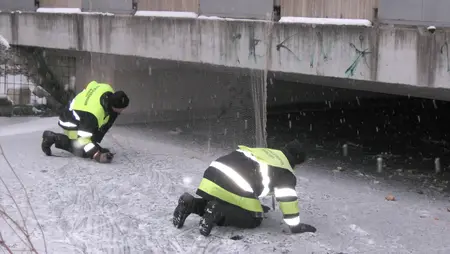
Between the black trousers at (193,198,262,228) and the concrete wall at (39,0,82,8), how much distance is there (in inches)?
260

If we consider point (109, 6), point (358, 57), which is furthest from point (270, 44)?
point (109, 6)

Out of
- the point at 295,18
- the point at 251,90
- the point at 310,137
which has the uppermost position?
the point at 295,18

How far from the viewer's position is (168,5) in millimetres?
9000

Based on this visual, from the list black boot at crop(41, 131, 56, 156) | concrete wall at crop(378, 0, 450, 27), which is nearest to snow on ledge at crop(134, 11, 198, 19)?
black boot at crop(41, 131, 56, 156)

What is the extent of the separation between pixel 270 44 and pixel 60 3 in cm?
534

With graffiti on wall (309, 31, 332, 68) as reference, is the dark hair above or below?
below

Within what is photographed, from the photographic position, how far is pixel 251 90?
10430mm

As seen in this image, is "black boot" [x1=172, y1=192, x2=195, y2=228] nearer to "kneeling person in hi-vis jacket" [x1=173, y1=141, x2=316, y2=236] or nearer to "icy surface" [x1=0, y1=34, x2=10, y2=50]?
"kneeling person in hi-vis jacket" [x1=173, y1=141, x2=316, y2=236]

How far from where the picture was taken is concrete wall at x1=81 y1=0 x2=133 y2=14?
9.63 metres

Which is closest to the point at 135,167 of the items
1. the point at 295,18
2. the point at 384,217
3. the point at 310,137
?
the point at 295,18

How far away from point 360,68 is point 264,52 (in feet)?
4.86

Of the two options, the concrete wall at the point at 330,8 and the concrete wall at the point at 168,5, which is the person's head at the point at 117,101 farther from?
the concrete wall at the point at 330,8

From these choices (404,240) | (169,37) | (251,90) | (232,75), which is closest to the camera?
(404,240)

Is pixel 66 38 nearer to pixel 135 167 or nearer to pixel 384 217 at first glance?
pixel 135 167
